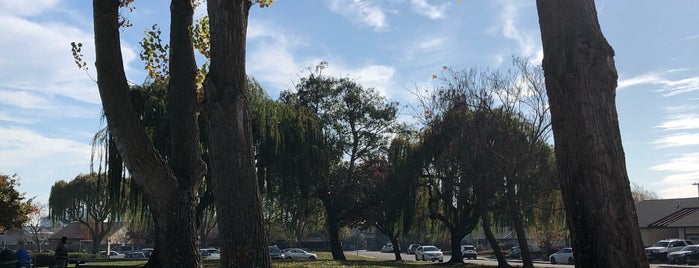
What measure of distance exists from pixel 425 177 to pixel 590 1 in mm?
33029

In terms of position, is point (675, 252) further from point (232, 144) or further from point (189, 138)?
point (232, 144)

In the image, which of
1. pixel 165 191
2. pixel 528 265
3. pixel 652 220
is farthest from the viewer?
pixel 652 220

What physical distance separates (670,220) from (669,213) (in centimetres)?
208

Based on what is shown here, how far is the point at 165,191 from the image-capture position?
10328mm

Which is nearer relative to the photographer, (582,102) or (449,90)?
(582,102)

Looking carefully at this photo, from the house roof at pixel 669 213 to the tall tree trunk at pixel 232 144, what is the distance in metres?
51.0

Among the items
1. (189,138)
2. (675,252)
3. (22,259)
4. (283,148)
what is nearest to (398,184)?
(283,148)

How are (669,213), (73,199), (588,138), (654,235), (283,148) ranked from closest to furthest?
1. (588,138)
2. (283,148)
3. (669,213)
4. (654,235)
5. (73,199)

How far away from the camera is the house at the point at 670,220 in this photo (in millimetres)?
49875

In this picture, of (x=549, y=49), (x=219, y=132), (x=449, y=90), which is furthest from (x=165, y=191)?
(x=449, y=90)

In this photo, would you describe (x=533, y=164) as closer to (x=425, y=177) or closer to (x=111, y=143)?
(x=425, y=177)

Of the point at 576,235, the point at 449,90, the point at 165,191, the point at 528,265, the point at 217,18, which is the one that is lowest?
the point at 528,265

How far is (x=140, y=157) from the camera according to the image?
10.1m

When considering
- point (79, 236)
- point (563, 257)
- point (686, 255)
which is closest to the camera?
point (686, 255)
